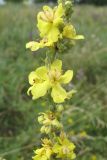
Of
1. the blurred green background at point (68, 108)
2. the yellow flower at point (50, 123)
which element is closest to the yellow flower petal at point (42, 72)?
the yellow flower at point (50, 123)

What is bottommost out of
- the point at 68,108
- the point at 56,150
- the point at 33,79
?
the point at 56,150

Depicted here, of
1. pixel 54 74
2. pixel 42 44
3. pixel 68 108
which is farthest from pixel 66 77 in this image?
pixel 68 108

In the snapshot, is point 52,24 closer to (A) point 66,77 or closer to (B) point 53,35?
(B) point 53,35

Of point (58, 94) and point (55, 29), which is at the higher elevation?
point (55, 29)

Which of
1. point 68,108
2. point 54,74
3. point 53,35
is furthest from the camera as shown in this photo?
point 68,108

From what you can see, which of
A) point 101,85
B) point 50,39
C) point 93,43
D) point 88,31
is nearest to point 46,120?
point 50,39

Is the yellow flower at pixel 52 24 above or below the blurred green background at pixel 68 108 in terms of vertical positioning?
below

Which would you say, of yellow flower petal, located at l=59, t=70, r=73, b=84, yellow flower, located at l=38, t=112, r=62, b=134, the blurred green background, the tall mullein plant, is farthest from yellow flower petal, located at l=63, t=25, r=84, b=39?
the blurred green background

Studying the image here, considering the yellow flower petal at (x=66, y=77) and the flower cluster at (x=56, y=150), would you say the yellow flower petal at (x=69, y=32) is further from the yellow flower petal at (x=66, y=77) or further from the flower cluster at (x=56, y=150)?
the flower cluster at (x=56, y=150)

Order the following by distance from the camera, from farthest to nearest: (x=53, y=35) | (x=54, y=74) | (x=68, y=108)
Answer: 1. (x=68, y=108)
2. (x=54, y=74)
3. (x=53, y=35)
